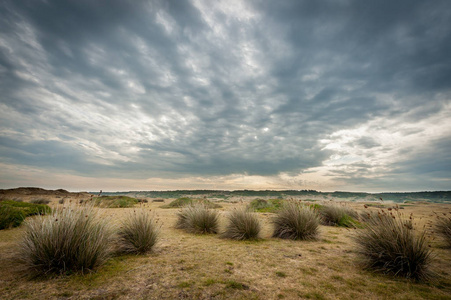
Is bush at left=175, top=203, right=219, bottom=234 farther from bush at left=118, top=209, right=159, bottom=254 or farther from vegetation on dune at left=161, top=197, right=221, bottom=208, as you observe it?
bush at left=118, top=209, right=159, bottom=254

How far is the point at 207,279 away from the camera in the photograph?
132 inches

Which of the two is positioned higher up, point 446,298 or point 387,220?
point 387,220

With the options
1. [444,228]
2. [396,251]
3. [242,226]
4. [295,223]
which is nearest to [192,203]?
[242,226]

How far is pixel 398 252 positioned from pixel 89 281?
545cm

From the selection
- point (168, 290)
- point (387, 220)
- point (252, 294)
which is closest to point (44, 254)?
point (168, 290)

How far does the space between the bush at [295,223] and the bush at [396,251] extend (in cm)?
243

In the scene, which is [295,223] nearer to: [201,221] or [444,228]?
[201,221]

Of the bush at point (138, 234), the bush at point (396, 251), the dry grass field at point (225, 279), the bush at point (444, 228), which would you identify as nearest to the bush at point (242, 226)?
the dry grass field at point (225, 279)

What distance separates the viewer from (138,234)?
5.02 m

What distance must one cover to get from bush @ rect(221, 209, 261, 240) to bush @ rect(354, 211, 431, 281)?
310 cm

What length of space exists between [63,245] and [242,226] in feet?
15.7

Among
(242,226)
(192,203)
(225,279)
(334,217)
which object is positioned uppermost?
(192,203)

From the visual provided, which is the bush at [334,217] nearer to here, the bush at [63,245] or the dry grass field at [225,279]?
the dry grass field at [225,279]

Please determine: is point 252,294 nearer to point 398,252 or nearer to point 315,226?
point 398,252
